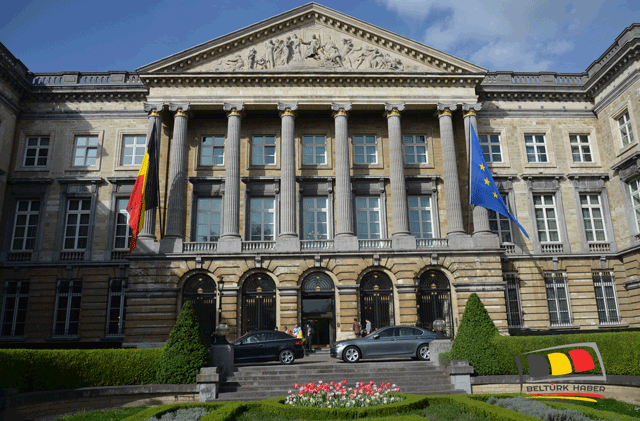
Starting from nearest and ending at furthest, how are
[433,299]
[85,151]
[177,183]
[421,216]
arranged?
[433,299], [177,183], [421,216], [85,151]

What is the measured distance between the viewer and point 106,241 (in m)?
32.2

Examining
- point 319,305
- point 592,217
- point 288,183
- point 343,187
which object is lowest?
point 319,305

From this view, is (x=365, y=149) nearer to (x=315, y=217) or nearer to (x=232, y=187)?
(x=315, y=217)

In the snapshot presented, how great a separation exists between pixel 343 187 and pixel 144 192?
11.7m

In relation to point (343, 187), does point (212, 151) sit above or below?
above

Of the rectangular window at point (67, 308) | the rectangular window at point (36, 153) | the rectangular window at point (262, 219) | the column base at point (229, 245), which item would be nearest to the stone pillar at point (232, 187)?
the column base at point (229, 245)

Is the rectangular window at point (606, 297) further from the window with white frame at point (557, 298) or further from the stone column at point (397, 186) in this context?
the stone column at point (397, 186)

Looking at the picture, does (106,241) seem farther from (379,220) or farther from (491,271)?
(491,271)

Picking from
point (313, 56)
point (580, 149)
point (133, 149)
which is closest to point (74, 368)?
point (133, 149)

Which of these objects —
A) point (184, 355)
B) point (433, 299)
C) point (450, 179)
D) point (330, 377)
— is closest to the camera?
point (184, 355)

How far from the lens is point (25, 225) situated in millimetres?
32781

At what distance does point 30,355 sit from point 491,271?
937 inches

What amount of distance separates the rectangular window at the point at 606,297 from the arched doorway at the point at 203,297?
2431 cm

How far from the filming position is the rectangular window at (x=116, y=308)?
31.0 metres
